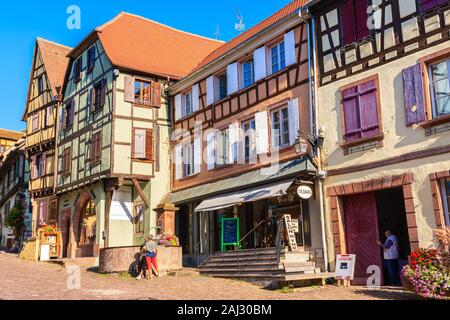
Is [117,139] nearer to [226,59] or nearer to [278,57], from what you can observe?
[226,59]

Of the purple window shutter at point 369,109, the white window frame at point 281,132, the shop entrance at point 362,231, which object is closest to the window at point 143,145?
the white window frame at point 281,132

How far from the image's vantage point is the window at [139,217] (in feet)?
70.3

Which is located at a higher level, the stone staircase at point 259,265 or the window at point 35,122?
the window at point 35,122

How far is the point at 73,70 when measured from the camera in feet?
85.2

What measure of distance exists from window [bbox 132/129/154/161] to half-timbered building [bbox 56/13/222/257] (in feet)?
0.14

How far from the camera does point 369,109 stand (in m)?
13.3

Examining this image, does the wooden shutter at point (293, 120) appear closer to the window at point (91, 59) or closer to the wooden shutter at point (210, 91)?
the wooden shutter at point (210, 91)

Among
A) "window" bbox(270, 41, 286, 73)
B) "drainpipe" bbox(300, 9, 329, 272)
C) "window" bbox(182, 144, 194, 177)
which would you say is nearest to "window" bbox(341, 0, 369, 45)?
"drainpipe" bbox(300, 9, 329, 272)

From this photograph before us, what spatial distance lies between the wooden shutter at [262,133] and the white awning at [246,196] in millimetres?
Result: 1437

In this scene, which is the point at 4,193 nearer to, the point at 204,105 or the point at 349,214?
the point at 204,105
